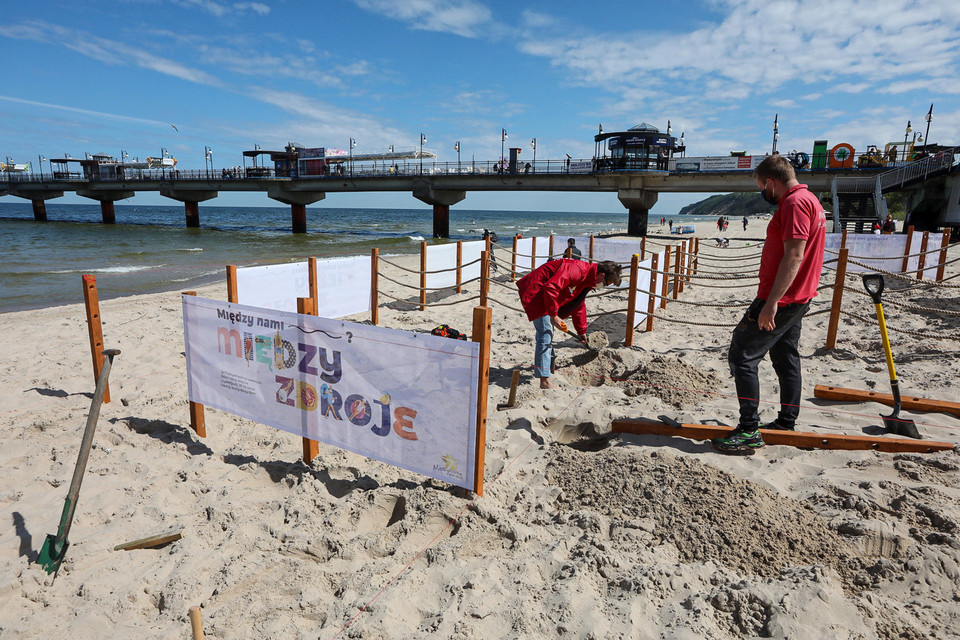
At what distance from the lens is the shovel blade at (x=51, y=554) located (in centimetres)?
294

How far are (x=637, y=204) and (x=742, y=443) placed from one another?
3421 cm

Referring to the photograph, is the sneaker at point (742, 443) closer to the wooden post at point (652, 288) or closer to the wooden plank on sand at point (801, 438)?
the wooden plank on sand at point (801, 438)

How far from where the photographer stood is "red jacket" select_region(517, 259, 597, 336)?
529 cm

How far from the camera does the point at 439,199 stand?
40969 millimetres

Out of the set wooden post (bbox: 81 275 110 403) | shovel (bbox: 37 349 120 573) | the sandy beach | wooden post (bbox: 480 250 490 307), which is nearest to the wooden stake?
the sandy beach

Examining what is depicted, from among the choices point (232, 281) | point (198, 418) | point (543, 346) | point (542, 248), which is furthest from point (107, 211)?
point (543, 346)

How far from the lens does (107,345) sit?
24.3ft

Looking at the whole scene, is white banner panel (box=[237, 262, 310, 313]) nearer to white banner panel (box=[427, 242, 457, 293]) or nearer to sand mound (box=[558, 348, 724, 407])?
white banner panel (box=[427, 242, 457, 293])

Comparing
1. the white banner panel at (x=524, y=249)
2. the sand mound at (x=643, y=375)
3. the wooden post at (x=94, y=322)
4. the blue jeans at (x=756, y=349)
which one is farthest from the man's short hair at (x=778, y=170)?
the white banner panel at (x=524, y=249)

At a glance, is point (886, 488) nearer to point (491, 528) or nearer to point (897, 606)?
point (897, 606)

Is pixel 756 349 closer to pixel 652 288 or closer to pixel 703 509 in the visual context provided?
pixel 703 509

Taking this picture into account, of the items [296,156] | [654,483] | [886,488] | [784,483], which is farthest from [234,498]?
[296,156]

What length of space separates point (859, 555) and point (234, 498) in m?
3.67

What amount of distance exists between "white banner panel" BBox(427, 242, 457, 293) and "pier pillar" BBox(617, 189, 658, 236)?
26377 millimetres
